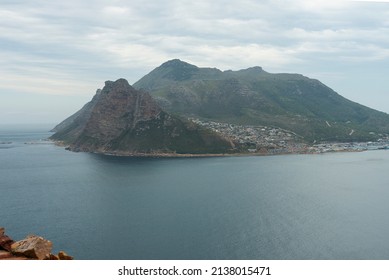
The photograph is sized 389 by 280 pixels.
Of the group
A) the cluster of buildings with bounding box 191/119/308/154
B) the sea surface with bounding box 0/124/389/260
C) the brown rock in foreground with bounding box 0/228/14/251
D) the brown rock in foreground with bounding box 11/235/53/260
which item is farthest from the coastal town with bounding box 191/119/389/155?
the brown rock in foreground with bounding box 11/235/53/260

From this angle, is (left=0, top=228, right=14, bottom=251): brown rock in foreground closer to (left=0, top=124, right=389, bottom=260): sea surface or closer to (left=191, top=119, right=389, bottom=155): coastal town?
(left=0, top=124, right=389, bottom=260): sea surface

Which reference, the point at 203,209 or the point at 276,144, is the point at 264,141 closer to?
the point at 276,144

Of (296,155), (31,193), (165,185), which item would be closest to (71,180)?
(31,193)

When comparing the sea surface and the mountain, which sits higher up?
the mountain

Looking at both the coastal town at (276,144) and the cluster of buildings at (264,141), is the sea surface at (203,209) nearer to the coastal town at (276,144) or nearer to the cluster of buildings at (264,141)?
the cluster of buildings at (264,141)

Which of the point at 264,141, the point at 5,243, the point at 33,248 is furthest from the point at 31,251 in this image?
the point at 264,141

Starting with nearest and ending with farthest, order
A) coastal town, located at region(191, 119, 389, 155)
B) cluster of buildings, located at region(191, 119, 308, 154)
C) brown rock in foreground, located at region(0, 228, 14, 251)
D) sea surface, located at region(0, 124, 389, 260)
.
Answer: brown rock in foreground, located at region(0, 228, 14, 251) → sea surface, located at region(0, 124, 389, 260) → cluster of buildings, located at region(191, 119, 308, 154) → coastal town, located at region(191, 119, 389, 155)
